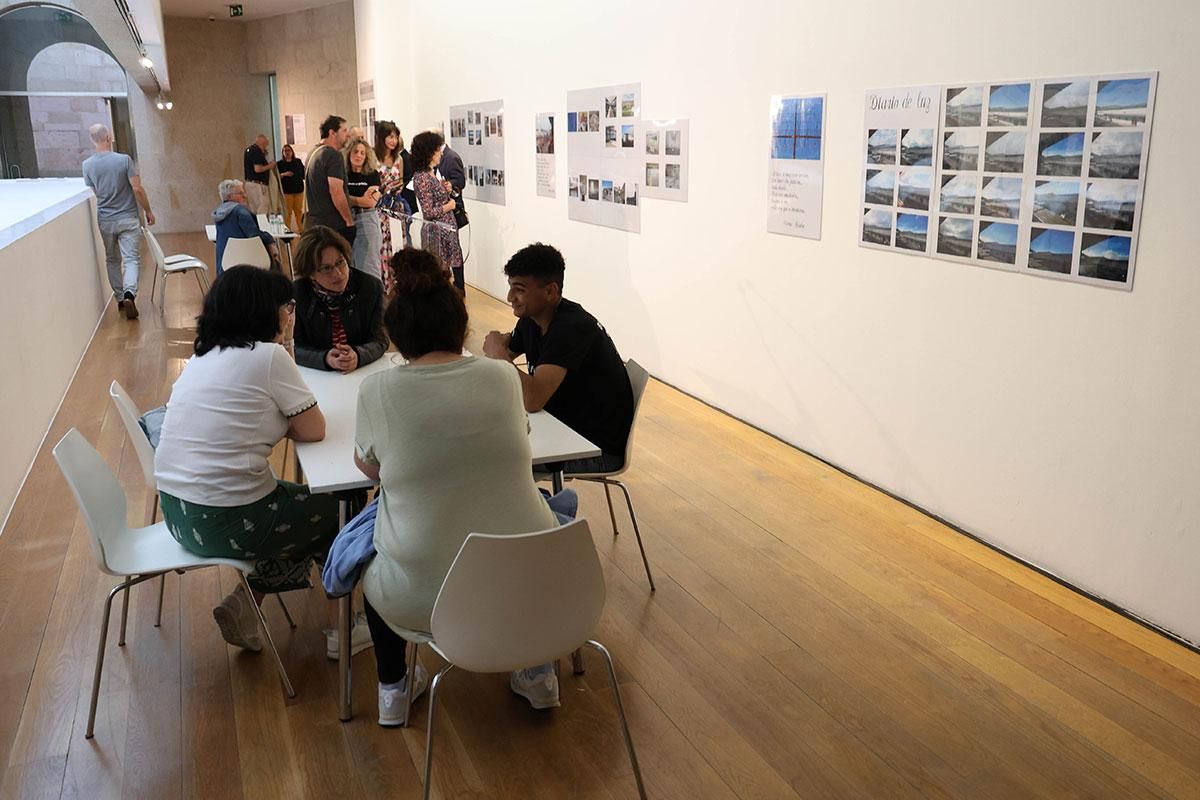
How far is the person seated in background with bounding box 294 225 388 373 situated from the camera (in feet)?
12.6

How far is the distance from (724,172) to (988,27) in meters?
1.98

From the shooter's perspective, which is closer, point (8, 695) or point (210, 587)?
point (8, 695)

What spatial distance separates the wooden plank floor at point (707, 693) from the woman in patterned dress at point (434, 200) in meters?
4.72

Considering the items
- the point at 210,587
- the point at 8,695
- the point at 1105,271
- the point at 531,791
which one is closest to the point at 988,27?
the point at 1105,271

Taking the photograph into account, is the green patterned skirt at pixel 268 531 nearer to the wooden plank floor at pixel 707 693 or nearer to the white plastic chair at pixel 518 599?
the wooden plank floor at pixel 707 693

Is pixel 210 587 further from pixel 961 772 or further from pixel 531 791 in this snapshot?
pixel 961 772

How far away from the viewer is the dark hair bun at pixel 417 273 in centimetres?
244

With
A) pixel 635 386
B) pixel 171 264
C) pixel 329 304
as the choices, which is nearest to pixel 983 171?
pixel 635 386

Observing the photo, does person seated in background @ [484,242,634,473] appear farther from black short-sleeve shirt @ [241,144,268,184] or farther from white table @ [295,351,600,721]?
black short-sleeve shirt @ [241,144,268,184]

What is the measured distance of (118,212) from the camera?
29.7 ft

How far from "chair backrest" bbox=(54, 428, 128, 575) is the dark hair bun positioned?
96cm

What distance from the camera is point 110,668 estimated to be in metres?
3.05

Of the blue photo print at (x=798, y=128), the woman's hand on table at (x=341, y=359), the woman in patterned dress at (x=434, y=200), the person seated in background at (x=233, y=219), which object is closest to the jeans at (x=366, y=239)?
the woman in patterned dress at (x=434, y=200)

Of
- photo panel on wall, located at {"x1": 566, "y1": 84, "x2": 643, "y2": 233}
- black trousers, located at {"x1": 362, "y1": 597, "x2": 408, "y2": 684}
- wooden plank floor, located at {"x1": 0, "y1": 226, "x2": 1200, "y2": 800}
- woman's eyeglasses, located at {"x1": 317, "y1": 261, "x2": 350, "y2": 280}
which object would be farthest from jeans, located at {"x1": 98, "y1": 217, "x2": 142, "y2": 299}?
black trousers, located at {"x1": 362, "y1": 597, "x2": 408, "y2": 684}
